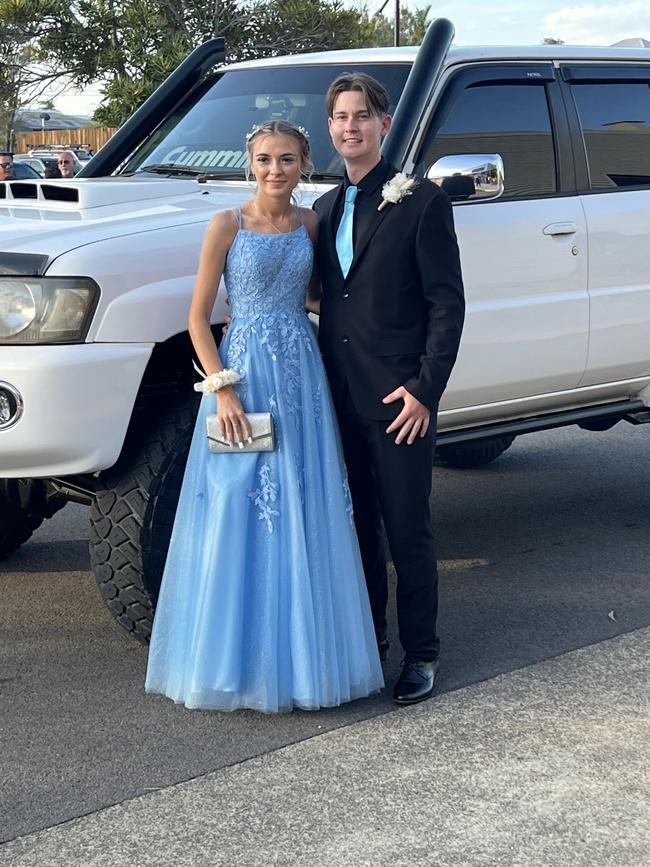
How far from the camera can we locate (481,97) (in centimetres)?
485

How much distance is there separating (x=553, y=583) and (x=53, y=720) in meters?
2.12

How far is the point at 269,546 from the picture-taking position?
3652mm

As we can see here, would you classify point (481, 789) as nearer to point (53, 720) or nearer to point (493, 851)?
point (493, 851)

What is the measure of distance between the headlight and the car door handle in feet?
6.31

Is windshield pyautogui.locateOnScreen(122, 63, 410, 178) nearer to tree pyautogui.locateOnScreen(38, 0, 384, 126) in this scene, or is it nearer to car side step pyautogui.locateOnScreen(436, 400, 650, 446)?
car side step pyautogui.locateOnScreen(436, 400, 650, 446)

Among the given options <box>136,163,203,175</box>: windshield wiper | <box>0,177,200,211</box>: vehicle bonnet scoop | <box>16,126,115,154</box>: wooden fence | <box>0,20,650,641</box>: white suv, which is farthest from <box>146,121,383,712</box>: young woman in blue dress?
<box>16,126,115,154</box>: wooden fence

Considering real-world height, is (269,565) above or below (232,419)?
below

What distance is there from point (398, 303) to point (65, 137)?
37.9 metres

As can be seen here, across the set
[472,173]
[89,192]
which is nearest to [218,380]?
[89,192]

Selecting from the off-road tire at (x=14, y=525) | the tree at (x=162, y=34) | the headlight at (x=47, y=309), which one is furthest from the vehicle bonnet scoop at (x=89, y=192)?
the tree at (x=162, y=34)

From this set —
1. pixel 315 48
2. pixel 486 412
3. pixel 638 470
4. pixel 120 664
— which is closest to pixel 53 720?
pixel 120 664

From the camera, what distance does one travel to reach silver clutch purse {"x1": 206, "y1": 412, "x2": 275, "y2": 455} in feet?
12.0

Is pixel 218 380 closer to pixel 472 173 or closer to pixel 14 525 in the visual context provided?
pixel 472 173

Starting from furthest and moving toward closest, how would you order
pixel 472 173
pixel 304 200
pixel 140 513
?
pixel 304 200 → pixel 472 173 → pixel 140 513
